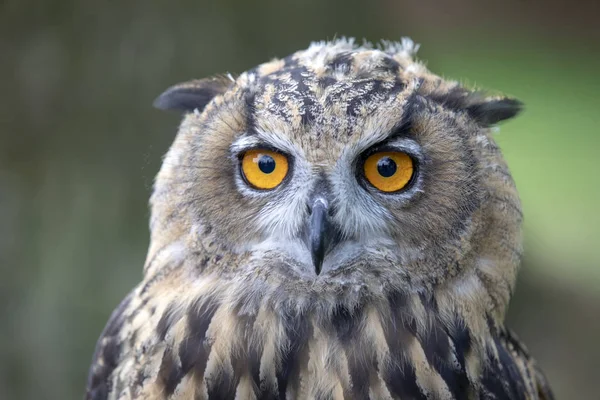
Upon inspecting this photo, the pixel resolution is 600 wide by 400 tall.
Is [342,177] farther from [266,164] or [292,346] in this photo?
[292,346]

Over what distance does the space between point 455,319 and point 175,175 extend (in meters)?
0.62

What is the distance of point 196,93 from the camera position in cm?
136

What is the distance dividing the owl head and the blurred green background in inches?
49.0

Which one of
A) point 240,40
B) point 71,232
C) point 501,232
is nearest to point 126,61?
point 240,40

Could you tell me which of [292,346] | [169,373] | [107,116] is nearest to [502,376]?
[292,346]

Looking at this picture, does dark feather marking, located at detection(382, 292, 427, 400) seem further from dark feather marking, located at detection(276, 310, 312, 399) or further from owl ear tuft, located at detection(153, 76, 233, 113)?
owl ear tuft, located at detection(153, 76, 233, 113)

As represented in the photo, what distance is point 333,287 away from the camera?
1159 mm

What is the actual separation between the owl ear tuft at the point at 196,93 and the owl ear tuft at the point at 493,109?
504 mm

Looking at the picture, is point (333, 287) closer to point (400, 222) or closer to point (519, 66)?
point (400, 222)

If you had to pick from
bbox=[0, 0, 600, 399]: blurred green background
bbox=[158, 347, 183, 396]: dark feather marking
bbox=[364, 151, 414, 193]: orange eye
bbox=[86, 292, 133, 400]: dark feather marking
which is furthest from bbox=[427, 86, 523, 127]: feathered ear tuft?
bbox=[0, 0, 600, 399]: blurred green background

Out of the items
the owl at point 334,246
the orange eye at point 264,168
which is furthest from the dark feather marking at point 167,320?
the orange eye at point 264,168

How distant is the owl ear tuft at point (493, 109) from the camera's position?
1.28m

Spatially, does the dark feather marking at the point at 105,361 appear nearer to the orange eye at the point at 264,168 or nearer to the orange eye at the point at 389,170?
the orange eye at the point at 264,168

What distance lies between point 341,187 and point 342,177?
0.06 ft
